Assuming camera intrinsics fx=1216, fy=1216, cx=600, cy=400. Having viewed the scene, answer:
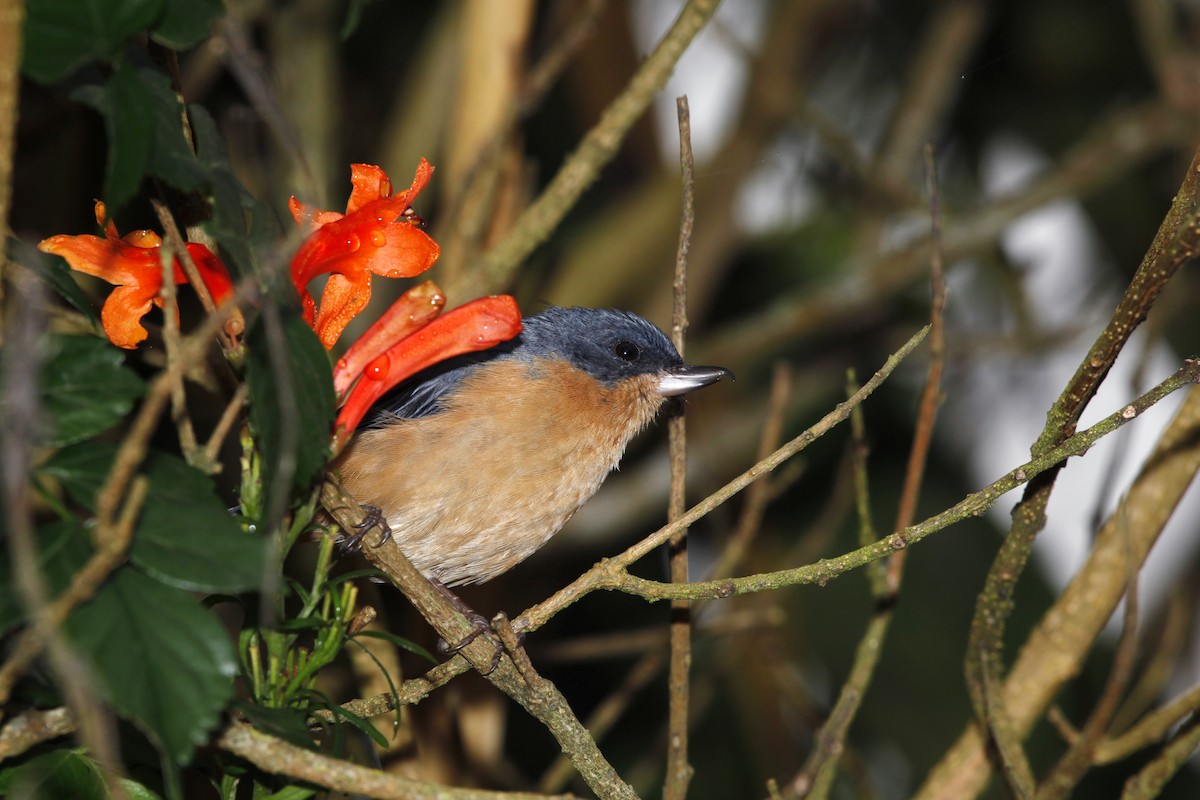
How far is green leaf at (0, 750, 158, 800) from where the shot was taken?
6.09 ft

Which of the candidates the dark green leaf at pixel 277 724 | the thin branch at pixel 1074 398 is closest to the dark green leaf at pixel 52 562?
the dark green leaf at pixel 277 724

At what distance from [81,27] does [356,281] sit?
780 millimetres

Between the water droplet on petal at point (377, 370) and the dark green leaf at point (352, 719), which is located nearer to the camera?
the dark green leaf at point (352, 719)

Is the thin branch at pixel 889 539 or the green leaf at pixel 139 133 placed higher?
the green leaf at pixel 139 133

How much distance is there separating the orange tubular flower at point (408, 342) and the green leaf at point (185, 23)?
70 cm

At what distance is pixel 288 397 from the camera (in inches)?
63.4

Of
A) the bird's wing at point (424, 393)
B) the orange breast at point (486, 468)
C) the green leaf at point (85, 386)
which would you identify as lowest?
the green leaf at point (85, 386)

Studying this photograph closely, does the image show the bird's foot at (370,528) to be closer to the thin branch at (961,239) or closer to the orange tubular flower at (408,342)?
the orange tubular flower at (408,342)

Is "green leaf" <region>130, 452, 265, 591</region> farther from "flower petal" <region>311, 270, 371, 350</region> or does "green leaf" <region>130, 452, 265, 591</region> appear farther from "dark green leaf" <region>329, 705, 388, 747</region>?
"flower petal" <region>311, 270, 371, 350</region>

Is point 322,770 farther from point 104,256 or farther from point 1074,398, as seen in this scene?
point 1074,398

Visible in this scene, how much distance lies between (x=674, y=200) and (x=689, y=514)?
353 centimetres

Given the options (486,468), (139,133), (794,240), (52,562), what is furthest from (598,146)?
(794,240)

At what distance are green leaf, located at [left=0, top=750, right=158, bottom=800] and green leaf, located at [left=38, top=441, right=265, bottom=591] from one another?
0.57 meters

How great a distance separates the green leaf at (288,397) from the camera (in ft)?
5.24
